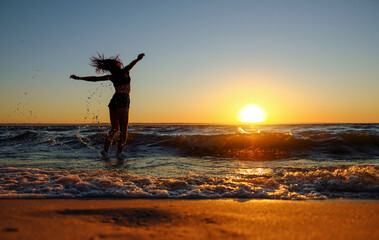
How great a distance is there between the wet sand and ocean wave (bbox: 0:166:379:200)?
0.29 meters

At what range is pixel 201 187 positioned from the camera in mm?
3189

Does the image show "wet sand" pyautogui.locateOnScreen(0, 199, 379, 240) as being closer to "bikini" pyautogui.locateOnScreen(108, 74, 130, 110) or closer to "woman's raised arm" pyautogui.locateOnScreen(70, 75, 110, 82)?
"woman's raised arm" pyautogui.locateOnScreen(70, 75, 110, 82)

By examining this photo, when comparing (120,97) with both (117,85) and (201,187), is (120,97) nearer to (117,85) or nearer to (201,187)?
(117,85)

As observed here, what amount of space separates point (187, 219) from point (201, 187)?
1.23 m

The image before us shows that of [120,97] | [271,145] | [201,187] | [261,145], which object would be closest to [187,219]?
[201,187]

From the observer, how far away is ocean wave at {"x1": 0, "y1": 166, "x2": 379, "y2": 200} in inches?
113

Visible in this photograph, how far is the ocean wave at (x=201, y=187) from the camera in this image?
9.42ft

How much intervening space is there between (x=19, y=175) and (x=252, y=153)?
221 inches

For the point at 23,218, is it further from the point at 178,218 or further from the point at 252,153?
the point at 252,153

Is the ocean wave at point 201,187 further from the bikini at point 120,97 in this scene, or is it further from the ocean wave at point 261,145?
the ocean wave at point 261,145

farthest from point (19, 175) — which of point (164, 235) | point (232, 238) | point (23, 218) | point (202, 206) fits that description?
point (232, 238)

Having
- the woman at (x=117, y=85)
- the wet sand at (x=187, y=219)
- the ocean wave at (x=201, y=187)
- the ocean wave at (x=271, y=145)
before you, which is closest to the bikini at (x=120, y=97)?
the woman at (x=117, y=85)

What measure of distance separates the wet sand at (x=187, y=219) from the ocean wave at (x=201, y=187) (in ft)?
0.94

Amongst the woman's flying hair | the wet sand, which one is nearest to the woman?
the woman's flying hair
